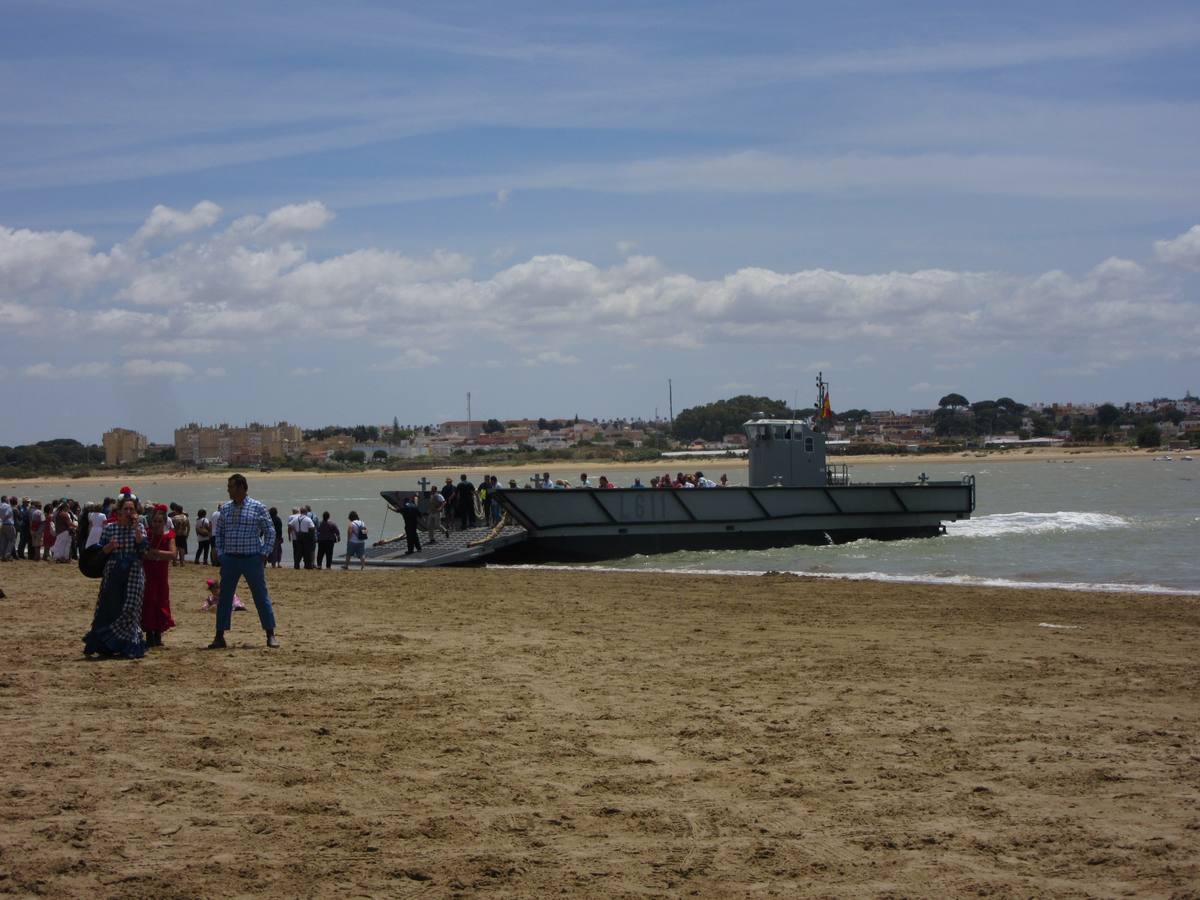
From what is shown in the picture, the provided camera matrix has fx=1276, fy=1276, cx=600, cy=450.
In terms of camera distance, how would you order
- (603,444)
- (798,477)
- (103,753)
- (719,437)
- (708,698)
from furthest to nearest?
1. (603,444)
2. (719,437)
3. (798,477)
4. (708,698)
5. (103,753)

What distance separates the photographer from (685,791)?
669cm

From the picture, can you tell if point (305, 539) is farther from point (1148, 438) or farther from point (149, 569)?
point (1148, 438)

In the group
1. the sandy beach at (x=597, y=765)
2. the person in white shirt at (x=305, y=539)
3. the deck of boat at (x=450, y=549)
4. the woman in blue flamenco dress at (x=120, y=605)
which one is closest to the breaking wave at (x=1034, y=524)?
the deck of boat at (x=450, y=549)

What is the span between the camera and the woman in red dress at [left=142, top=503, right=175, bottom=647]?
10750 millimetres

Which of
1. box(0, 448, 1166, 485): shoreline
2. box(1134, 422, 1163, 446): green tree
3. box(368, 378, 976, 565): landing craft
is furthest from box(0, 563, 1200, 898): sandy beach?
box(1134, 422, 1163, 446): green tree

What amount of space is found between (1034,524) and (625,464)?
10334cm

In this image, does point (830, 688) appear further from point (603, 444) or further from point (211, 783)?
point (603, 444)

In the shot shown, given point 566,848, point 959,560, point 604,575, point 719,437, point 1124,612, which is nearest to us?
point 566,848

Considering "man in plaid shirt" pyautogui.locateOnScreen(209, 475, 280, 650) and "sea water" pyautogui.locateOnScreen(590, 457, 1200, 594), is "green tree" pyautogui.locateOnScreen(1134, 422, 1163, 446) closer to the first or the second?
"sea water" pyautogui.locateOnScreen(590, 457, 1200, 594)

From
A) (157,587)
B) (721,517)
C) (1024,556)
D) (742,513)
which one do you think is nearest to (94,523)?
(157,587)

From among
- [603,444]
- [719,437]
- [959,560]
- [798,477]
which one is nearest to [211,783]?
[959,560]

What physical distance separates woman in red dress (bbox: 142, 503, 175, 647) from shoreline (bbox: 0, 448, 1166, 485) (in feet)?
358

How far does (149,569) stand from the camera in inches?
429

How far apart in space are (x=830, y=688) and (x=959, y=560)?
17584 millimetres
